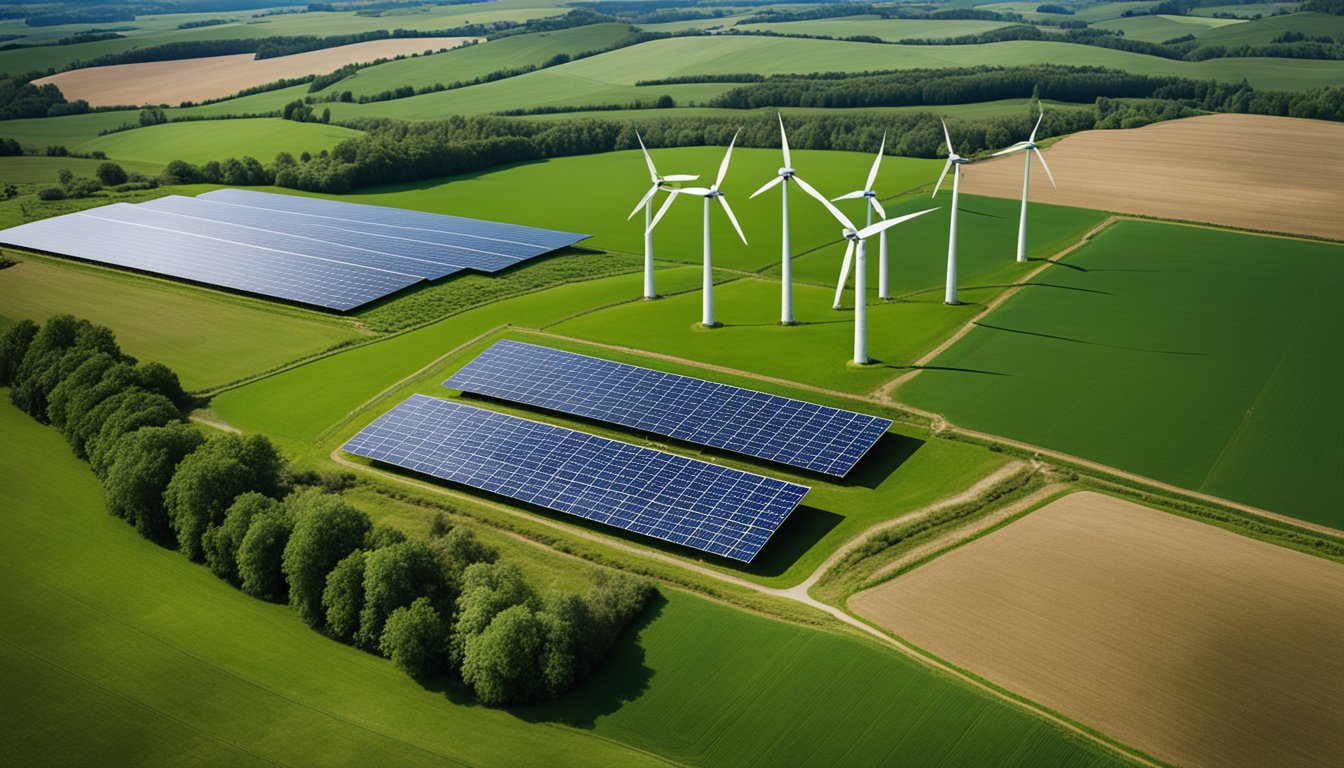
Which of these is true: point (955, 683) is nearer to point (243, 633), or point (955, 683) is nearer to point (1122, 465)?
point (1122, 465)

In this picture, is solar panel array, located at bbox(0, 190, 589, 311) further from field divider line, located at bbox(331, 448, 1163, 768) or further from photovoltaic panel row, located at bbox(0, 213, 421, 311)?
field divider line, located at bbox(331, 448, 1163, 768)

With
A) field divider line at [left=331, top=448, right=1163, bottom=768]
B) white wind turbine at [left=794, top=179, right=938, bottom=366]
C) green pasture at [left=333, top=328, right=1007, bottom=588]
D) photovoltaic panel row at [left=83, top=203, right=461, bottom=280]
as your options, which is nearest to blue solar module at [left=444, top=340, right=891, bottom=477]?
green pasture at [left=333, top=328, right=1007, bottom=588]

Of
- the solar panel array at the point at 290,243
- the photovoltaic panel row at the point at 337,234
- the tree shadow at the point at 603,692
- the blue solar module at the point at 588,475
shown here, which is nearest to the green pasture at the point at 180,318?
the solar panel array at the point at 290,243

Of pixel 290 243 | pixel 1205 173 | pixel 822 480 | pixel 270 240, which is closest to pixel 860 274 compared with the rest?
pixel 822 480

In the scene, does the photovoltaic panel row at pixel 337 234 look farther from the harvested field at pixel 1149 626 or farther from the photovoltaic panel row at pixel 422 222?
the harvested field at pixel 1149 626

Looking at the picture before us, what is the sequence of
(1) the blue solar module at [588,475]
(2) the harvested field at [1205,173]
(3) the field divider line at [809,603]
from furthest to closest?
(2) the harvested field at [1205,173], (1) the blue solar module at [588,475], (3) the field divider line at [809,603]

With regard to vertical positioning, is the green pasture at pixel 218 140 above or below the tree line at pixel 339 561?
above

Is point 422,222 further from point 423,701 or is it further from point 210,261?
point 423,701
